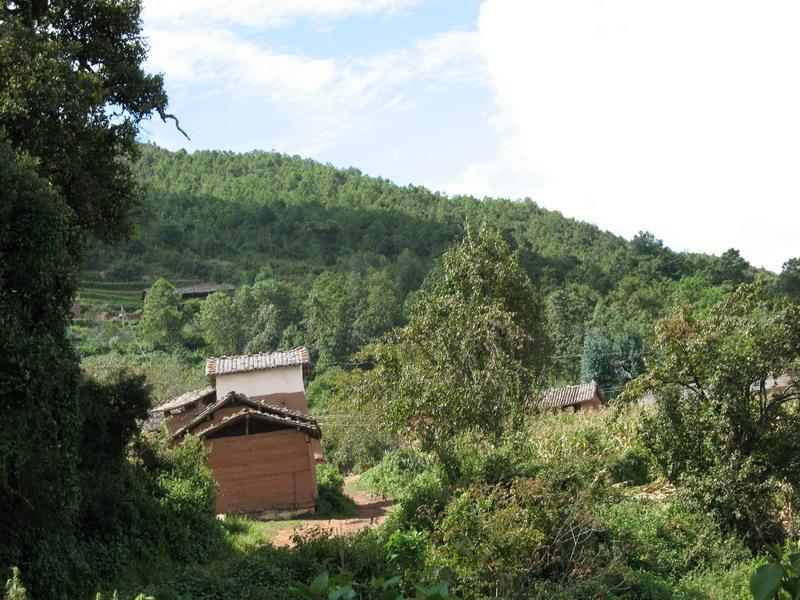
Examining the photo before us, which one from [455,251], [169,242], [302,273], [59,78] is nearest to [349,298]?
[302,273]

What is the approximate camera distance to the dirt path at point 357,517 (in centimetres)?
2178

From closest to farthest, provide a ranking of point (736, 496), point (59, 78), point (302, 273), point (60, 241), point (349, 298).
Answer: point (60, 241)
point (59, 78)
point (736, 496)
point (349, 298)
point (302, 273)

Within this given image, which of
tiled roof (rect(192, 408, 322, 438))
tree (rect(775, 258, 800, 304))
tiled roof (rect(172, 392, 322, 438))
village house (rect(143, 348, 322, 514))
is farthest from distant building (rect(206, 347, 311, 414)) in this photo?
tree (rect(775, 258, 800, 304))

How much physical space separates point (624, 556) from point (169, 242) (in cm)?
8482

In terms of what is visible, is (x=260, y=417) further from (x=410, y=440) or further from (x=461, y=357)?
(x=461, y=357)

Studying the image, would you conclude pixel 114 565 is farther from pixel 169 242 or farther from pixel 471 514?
pixel 169 242

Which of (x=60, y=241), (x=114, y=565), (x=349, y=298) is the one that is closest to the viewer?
(x=60, y=241)

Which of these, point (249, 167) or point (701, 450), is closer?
point (701, 450)

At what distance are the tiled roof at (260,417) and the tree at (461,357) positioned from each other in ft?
6.75

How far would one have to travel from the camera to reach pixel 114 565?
1488 centimetres

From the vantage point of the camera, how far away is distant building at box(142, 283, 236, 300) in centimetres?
8501

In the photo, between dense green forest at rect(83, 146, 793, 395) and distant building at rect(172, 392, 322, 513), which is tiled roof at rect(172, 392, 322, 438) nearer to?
distant building at rect(172, 392, 322, 513)

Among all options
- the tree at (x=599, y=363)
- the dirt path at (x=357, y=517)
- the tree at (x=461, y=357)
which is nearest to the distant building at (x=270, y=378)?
the dirt path at (x=357, y=517)

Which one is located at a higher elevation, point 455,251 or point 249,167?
point 249,167
